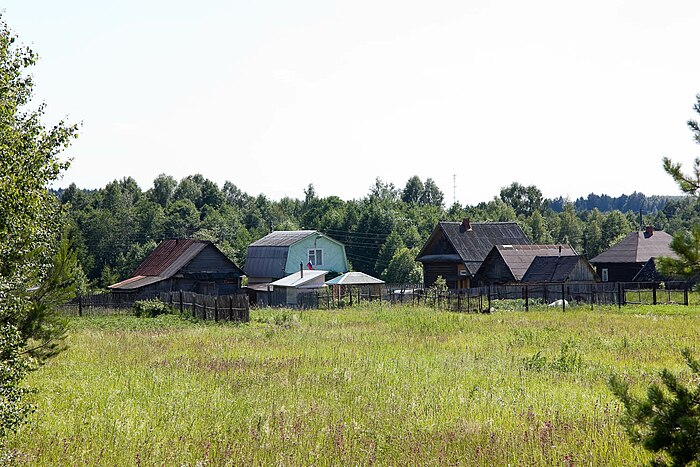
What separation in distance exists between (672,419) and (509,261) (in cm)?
4555

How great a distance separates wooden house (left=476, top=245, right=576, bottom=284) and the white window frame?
49.5ft

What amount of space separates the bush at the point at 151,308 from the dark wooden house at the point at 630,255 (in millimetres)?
36913

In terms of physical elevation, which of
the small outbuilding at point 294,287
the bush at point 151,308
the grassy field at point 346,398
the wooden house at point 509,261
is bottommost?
the grassy field at point 346,398

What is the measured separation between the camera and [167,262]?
51.8 meters

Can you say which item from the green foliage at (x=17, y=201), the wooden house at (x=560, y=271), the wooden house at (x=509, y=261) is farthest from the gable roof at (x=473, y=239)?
the green foliage at (x=17, y=201)

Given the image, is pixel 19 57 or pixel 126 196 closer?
pixel 19 57

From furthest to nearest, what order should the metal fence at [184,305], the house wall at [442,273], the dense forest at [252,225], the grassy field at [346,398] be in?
the dense forest at [252,225] < the house wall at [442,273] < the metal fence at [184,305] < the grassy field at [346,398]

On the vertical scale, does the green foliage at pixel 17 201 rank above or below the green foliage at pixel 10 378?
above

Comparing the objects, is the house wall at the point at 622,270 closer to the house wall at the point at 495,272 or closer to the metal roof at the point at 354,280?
the house wall at the point at 495,272

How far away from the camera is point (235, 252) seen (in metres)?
88.2

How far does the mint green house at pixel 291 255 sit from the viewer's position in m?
60.5

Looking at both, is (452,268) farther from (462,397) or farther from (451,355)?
(462,397)

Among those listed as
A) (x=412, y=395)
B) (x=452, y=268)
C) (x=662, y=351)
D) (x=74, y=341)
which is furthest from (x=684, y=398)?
(x=452, y=268)

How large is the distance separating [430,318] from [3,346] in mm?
22523
